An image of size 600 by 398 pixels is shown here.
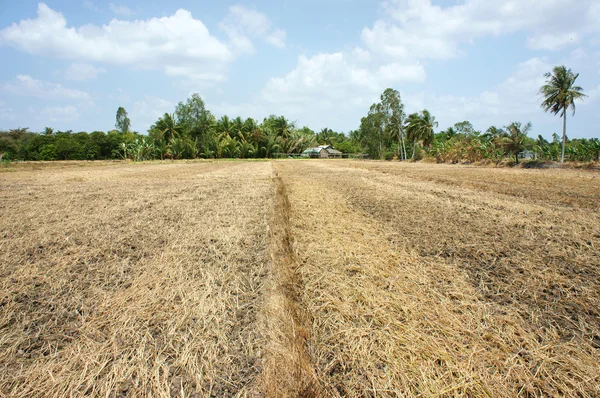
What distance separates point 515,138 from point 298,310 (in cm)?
3008

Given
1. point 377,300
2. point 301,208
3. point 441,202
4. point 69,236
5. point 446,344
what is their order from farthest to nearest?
1. point 441,202
2. point 301,208
3. point 69,236
4. point 377,300
5. point 446,344

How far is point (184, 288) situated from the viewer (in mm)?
2322

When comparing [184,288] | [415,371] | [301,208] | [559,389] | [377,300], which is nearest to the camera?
[559,389]

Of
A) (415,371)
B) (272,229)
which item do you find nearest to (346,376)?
(415,371)

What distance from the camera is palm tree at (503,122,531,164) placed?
82.4ft

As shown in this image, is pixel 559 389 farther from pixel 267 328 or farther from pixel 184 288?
pixel 184 288

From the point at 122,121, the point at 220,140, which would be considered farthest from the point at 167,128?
the point at 122,121

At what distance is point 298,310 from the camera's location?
6.76 ft

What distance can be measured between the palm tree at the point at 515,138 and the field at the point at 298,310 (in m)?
26.0

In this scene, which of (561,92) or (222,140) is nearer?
(561,92)

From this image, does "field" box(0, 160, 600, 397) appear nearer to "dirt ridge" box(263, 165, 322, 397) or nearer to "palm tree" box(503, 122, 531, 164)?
"dirt ridge" box(263, 165, 322, 397)

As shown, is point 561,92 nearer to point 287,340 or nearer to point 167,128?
point 287,340

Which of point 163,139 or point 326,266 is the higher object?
point 163,139

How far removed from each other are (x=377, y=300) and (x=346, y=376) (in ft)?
2.52
